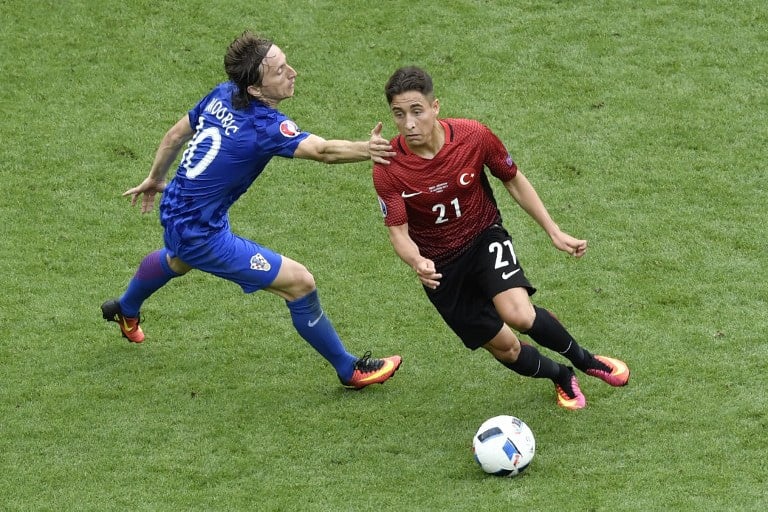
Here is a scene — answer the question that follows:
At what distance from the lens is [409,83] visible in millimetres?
6742

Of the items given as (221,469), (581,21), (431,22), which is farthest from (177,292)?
(581,21)

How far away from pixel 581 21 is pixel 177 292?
16.1 feet

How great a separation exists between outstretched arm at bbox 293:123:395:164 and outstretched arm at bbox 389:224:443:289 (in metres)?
0.42

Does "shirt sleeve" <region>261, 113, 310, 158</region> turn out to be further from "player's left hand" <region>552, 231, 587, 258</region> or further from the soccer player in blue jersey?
"player's left hand" <region>552, 231, 587, 258</region>

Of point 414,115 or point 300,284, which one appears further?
point 300,284

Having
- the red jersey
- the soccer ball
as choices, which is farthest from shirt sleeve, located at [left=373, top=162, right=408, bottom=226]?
the soccer ball

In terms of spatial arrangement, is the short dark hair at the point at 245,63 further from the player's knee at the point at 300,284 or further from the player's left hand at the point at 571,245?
the player's left hand at the point at 571,245

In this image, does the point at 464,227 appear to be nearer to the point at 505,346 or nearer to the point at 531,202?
the point at 531,202

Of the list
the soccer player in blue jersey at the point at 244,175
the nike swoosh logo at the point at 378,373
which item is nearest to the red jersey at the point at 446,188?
the soccer player in blue jersey at the point at 244,175

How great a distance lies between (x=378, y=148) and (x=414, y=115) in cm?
28

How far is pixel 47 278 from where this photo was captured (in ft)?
30.1

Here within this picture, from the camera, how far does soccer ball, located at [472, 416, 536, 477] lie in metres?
6.75

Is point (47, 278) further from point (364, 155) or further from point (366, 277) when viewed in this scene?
point (364, 155)

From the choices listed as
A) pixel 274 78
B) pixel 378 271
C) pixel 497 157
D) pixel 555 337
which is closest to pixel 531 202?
pixel 497 157
